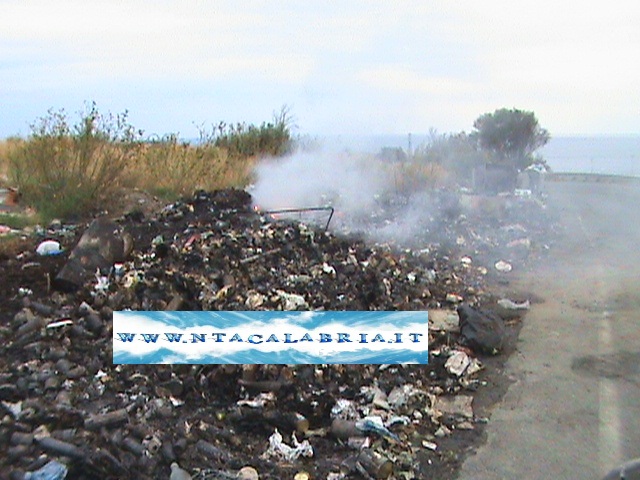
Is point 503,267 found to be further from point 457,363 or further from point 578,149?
point 578,149

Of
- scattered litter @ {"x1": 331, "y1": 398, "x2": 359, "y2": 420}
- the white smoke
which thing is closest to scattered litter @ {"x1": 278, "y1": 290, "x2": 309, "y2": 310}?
scattered litter @ {"x1": 331, "y1": 398, "x2": 359, "y2": 420}

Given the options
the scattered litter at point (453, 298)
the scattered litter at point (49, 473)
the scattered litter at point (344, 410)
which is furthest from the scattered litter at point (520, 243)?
the scattered litter at point (49, 473)

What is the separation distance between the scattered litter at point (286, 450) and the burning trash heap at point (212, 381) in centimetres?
1

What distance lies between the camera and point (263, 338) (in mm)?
4812

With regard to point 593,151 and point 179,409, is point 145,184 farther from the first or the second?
point 593,151

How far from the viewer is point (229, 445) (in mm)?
3707

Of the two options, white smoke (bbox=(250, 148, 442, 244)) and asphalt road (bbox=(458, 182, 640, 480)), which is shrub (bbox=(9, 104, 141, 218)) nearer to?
white smoke (bbox=(250, 148, 442, 244))

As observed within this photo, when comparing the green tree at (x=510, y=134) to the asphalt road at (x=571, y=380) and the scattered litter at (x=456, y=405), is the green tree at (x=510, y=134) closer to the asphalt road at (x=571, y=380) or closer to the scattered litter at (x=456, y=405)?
the asphalt road at (x=571, y=380)

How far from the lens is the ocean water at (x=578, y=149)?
13.9 metres

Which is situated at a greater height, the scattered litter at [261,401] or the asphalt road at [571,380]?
the scattered litter at [261,401]

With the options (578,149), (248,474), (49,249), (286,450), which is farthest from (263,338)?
(578,149)

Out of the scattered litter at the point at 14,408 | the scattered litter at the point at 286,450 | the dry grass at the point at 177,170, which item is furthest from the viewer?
the dry grass at the point at 177,170

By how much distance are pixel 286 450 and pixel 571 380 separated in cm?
269

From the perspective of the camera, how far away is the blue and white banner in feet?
14.7
